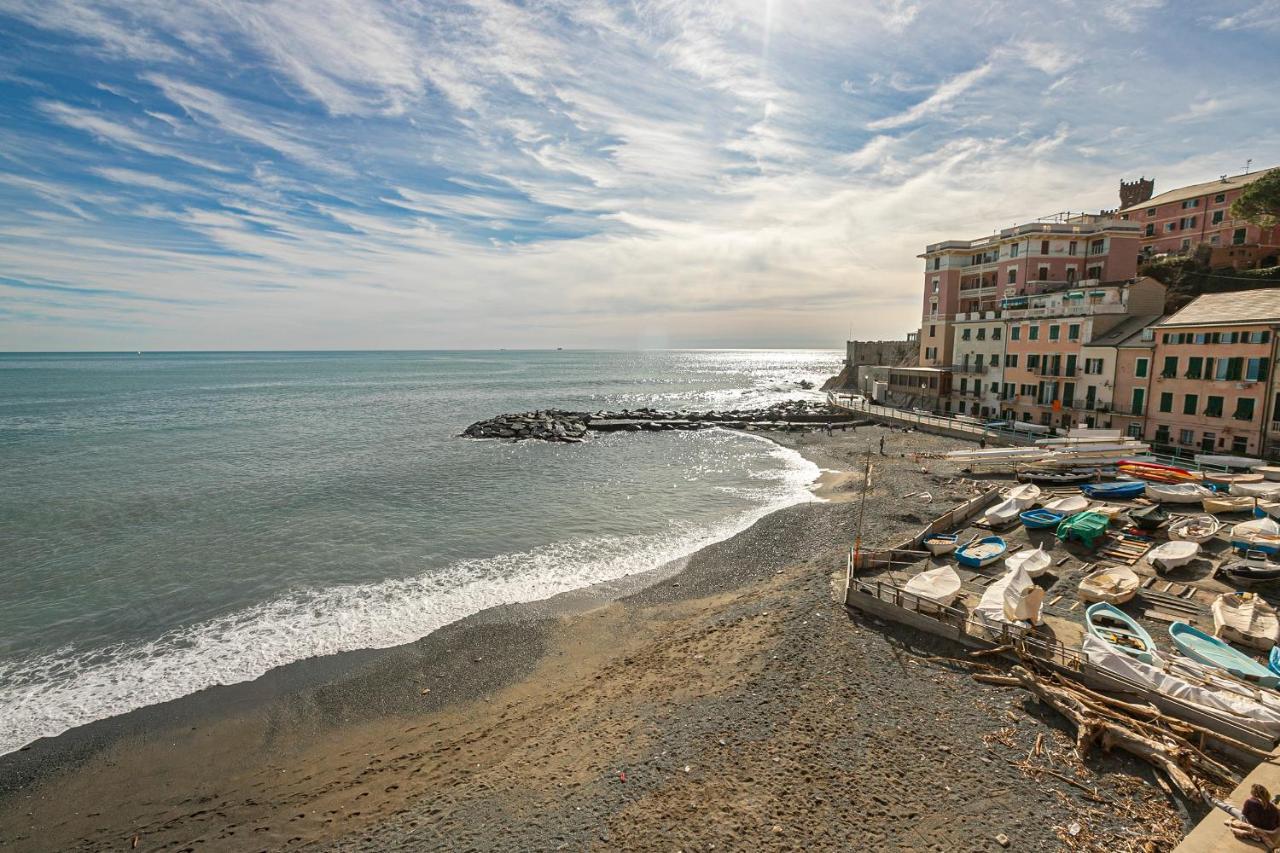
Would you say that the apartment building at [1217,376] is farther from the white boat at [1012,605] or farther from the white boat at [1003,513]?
the white boat at [1012,605]

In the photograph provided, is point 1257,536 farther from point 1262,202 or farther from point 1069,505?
point 1262,202

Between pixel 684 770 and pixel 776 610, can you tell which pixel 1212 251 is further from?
pixel 684 770

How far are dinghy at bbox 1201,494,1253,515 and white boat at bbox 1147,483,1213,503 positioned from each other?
637 millimetres

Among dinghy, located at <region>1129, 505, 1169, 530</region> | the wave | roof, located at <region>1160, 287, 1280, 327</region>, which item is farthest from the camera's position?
roof, located at <region>1160, 287, 1280, 327</region>

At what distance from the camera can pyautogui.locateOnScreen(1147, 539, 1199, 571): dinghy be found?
21156 mm

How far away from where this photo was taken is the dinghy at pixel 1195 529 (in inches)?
915

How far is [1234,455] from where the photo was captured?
3488 centimetres

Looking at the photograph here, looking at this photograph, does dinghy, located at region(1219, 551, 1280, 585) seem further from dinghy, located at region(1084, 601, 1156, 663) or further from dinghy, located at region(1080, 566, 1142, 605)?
dinghy, located at region(1084, 601, 1156, 663)

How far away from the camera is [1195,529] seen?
2395 cm

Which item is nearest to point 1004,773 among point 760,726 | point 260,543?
point 760,726

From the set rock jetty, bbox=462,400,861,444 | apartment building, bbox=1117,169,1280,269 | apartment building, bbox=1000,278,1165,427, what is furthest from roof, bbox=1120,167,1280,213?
rock jetty, bbox=462,400,861,444

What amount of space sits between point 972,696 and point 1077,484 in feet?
81.6

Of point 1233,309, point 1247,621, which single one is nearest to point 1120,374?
point 1233,309

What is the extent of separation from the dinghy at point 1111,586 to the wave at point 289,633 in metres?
15.8
